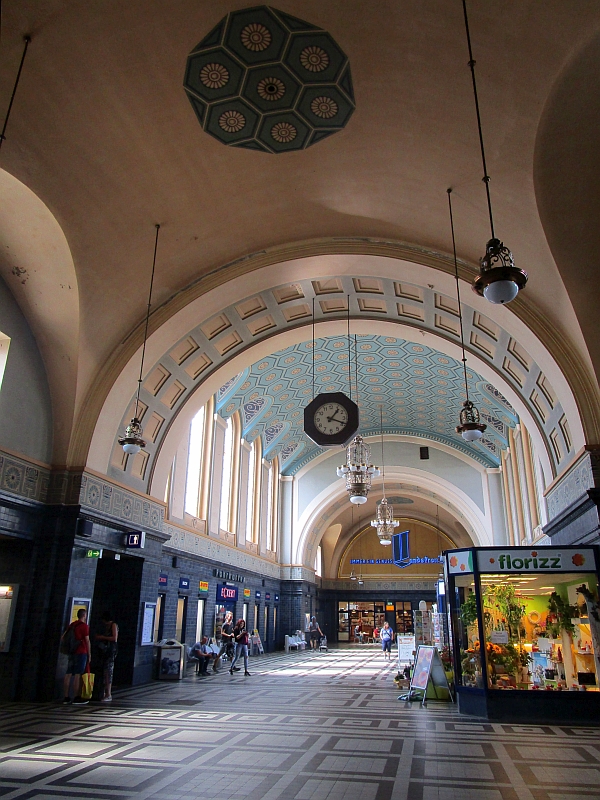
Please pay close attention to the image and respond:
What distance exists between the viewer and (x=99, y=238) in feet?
26.4

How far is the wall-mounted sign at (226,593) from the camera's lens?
55.3 feet

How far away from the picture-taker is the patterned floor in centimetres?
429

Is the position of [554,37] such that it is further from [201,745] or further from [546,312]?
[201,745]

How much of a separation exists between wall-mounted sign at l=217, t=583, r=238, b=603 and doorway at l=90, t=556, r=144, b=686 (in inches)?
249

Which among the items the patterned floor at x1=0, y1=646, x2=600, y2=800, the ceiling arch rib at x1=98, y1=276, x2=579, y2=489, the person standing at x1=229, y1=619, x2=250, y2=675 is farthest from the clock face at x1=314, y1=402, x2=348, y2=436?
the person standing at x1=229, y1=619, x2=250, y2=675

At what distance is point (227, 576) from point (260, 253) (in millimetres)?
10933

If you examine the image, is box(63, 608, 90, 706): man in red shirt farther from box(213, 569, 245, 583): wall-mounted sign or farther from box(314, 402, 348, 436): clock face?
box(213, 569, 245, 583): wall-mounted sign

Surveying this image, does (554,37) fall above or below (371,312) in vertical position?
below

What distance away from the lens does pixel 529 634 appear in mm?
7766

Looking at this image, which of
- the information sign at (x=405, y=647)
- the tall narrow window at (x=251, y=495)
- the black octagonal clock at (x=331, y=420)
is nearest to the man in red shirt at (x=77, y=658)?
the black octagonal clock at (x=331, y=420)

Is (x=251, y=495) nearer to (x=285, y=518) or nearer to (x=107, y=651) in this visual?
(x=285, y=518)

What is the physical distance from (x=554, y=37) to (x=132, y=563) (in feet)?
32.6

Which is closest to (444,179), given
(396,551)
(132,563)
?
(132,563)

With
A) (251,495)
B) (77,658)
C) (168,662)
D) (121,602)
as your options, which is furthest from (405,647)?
(77,658)
